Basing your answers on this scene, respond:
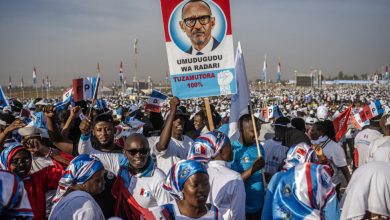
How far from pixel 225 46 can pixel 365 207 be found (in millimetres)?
2580

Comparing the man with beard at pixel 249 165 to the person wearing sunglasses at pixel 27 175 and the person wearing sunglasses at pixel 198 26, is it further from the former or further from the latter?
the person wearing sunglasses at pixel 27 175

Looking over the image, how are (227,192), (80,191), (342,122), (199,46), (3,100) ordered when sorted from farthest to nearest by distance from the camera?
(3,100), (342,122), (199,46), (227,192), (80,191)

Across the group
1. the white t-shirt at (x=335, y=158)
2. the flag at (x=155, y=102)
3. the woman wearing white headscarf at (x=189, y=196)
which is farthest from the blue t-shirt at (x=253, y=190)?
the flag at (x=155, y=102)

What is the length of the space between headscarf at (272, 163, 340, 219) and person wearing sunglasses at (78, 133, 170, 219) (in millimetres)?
964

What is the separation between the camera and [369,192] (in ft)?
8.20

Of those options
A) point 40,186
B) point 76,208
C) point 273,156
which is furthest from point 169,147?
point 76,208

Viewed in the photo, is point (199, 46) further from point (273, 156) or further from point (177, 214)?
point (177, 214)

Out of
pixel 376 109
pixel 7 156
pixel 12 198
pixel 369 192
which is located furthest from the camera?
pixel 376 109

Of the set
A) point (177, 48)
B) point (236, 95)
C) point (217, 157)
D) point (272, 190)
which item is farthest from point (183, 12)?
point (272, 190)

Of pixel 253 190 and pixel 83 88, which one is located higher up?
pixel 83 88

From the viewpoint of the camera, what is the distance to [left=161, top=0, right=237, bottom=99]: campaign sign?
4.54m

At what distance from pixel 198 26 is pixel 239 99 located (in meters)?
1.00

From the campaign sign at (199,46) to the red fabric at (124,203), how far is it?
158 centimetres

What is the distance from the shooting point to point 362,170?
8.45ft
